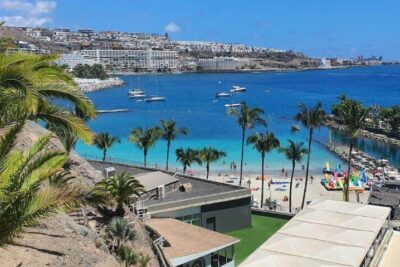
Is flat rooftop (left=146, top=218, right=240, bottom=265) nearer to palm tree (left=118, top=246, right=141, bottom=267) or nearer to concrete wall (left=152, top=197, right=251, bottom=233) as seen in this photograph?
concrete wall (left=152, top=197, right=251, bottom=233)

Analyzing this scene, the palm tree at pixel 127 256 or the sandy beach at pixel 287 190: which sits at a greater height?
the palm tree at pixel 127 256

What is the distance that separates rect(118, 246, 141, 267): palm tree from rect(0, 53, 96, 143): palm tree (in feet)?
22.6

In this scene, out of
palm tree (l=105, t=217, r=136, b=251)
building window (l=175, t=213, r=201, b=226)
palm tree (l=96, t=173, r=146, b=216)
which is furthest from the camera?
building window (l=175, t=213, r=201, b=226)

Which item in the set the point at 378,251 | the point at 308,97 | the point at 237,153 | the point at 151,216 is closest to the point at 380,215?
the point at 378,251

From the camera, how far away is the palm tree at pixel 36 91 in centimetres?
928

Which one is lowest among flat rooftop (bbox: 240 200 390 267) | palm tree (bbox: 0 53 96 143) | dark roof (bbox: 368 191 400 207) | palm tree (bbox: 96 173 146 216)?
dark roof (bbox: 368 191 400 207)

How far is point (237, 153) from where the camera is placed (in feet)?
245

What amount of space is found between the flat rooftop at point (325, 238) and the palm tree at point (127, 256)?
433 cm

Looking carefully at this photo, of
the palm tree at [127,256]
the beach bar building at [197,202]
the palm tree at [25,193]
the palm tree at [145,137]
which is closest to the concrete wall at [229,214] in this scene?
the beach bar building at [197,202]

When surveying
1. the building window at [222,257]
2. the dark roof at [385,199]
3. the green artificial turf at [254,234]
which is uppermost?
the building window at [222,257]

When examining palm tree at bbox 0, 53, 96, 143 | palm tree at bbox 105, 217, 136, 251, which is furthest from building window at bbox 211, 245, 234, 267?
palm tree at bbox 0, 53, 96, 143

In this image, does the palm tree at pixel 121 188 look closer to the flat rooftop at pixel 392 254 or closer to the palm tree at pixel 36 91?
the palm tree at pixel 36 91

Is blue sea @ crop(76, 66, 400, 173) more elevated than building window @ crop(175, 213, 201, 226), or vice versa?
building window @ crop(175, 213, 201, 226)

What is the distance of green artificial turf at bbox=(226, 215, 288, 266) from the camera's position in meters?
27.1
